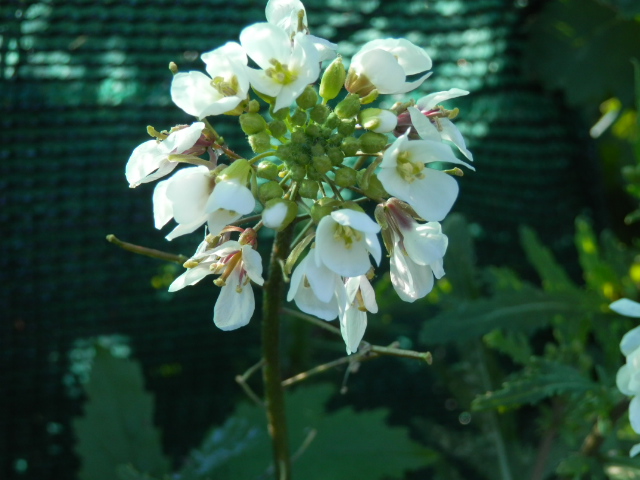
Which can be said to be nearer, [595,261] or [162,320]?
[595,261]

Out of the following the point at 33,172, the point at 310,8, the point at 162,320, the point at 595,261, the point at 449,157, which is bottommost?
the point at 162,320

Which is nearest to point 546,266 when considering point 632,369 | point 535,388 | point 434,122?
point 535,388

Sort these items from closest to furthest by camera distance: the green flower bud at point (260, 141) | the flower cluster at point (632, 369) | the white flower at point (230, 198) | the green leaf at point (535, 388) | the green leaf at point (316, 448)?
the white flower at point (230, 198) < the green flower bud at point (260, 141) < the flower cluster at point (632, 369) < the green leaf at point (535, 388) < the green leaf at point (316, 448)

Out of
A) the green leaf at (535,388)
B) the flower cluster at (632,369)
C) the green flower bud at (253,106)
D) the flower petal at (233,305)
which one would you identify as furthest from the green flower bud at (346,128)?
the green leaf at (535,388)

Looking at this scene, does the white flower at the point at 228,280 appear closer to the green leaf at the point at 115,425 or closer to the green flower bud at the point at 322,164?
the green flower bud at the point at 322,164

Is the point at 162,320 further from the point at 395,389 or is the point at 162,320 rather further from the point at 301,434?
the point at 395,389

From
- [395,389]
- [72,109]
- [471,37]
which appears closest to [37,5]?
[72,109]
